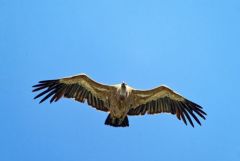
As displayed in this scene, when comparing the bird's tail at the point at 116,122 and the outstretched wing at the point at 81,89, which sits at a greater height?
the outstretched wing at the point at 81,89

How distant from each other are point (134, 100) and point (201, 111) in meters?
2.53

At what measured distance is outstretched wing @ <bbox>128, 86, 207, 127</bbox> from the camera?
51.4ft

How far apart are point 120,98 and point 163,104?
2035mm

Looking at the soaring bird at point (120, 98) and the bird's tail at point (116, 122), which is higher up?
the soaring bird at point (120, 98)

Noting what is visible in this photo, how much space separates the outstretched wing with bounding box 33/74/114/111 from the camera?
15.4 metres

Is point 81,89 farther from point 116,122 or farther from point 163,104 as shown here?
point 163,104

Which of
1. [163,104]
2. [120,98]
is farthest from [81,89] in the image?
[163,104]

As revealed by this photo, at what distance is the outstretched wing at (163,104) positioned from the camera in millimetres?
15660

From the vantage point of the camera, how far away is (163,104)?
52.5 ft

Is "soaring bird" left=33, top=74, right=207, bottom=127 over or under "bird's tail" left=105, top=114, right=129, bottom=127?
over

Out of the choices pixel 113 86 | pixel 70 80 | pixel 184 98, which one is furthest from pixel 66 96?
pixel 184 98

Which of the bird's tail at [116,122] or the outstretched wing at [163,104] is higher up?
the outstretched wing at [163,104]

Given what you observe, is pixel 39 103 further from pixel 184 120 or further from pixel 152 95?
pixel 184 120

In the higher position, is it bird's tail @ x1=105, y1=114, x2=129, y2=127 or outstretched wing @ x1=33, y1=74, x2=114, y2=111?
outstretched wing @ x1=33, y1=74, x2=114, y2=111
